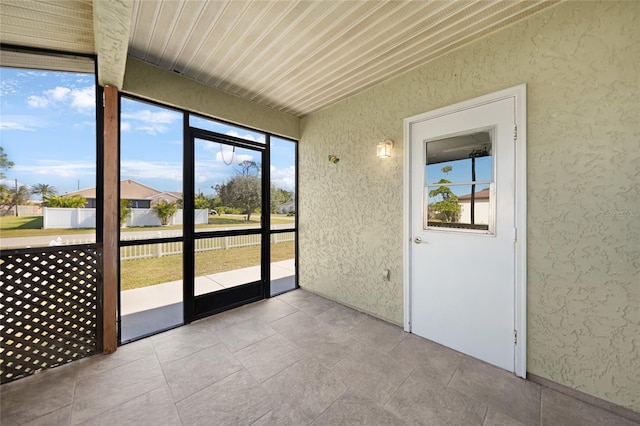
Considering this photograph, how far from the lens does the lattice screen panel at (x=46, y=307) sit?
187cm

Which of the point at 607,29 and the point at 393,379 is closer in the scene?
the point at 607,29

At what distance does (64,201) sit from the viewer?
84.5 inches

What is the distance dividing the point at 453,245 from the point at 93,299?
11.5 feet

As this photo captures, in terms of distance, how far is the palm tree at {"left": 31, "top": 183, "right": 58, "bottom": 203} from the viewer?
6.67 ft

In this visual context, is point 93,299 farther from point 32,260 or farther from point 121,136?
point 121,136

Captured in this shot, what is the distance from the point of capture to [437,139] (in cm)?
243

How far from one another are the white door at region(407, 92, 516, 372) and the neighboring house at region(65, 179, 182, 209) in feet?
9.24

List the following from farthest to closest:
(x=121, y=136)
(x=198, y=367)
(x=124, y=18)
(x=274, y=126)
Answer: (x=274, y=126), (x=121, y=136), (x=198, y=367), (x=124, y=18)

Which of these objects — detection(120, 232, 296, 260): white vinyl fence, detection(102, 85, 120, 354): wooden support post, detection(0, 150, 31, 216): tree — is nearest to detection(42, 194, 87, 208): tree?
detection(0, 150, 31, 216): tree

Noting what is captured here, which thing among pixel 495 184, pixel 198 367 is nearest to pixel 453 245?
pixel 495 184

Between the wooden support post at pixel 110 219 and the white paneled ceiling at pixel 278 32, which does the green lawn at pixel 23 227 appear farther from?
the white paneled ceiling at pixel 278 32

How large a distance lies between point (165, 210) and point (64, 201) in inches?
31.0

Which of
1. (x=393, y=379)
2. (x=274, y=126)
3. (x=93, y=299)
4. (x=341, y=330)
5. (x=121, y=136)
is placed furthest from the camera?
(x=274, y=126)

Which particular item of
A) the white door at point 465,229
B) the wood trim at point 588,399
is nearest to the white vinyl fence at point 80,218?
the white door at point 465,229
